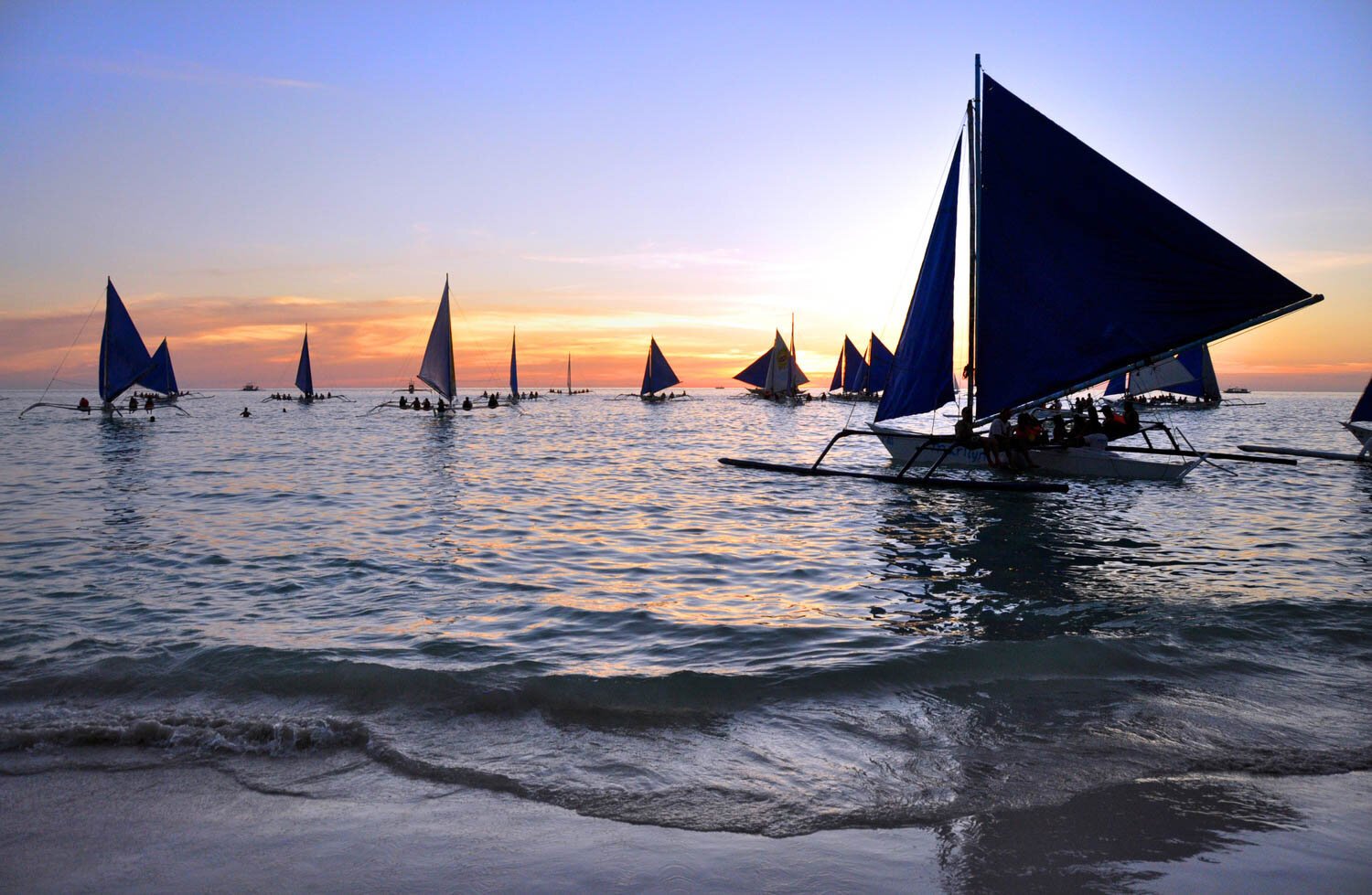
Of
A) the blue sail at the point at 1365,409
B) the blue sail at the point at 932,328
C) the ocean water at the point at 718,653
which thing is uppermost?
the blue sail at the point at 932,328

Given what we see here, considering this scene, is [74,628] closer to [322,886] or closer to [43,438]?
[322,886]

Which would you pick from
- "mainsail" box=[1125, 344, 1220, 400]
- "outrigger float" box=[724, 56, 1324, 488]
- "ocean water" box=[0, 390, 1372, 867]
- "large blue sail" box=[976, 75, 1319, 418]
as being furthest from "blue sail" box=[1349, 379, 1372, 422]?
"large blue sail" box=[976, 75, 1319, 418]

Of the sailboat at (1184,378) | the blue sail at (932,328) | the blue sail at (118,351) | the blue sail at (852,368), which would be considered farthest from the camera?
the blue sail at (852,368)

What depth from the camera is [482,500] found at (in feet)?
60.2

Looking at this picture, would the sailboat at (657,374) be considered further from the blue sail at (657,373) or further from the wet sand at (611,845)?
the wet sand at (611,845)

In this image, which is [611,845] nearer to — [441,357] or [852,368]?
[441,357]

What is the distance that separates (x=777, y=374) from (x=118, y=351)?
2760 inches

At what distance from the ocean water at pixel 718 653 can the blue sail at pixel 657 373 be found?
86129 mm

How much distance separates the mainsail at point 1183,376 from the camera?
41.7m

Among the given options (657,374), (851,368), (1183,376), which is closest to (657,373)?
(657,374)

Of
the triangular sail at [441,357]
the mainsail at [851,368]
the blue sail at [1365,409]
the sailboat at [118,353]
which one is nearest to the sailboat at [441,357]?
the triangular sail at [441,357]

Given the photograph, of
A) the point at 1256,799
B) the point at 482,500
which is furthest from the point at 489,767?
the point at 482,500

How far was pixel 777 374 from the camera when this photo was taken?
102 metres

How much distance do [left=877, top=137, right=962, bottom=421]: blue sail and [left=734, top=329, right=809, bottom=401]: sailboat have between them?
75268mm
